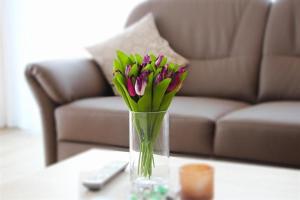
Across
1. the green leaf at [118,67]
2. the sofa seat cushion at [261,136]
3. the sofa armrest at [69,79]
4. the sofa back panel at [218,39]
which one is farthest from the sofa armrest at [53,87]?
the green leaf at [118,67]

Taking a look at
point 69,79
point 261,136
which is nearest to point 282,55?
point 261,136

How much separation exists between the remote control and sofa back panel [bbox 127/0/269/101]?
1146mm

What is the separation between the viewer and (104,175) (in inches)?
45.4

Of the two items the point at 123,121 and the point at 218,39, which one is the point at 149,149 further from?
the point at 218,39

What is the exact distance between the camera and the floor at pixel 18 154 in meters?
2.39

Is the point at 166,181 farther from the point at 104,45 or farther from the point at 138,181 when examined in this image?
the point at 104,45

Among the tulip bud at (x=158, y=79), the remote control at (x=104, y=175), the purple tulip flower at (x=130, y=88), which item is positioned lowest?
the remote control at (x=104, y=175)

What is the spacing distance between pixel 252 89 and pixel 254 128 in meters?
0.61

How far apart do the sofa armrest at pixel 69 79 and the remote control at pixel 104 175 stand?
0.93m

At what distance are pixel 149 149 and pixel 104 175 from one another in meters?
0.19

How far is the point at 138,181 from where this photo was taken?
1.05 metres

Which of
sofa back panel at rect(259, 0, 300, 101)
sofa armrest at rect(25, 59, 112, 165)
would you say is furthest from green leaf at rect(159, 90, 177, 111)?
sofa back panel at rect(259, 0, 300, 101)

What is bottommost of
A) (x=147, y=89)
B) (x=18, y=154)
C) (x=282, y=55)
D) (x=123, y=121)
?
(x=18, y=154)

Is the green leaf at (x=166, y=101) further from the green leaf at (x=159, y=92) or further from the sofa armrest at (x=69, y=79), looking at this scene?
the sofa armrest at (x=69, y=79)
